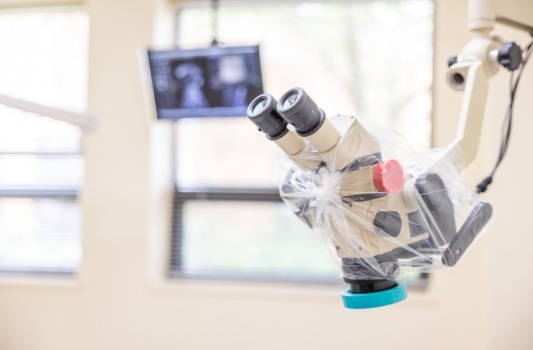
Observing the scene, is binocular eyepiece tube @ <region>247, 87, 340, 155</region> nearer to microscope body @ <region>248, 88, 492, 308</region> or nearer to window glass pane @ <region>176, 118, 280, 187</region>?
microscope body @ <region>248, 88, 492, 308</region>

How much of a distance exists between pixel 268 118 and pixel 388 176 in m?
0.27

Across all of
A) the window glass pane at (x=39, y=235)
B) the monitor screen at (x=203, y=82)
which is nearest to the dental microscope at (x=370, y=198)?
the monitor screen at (x=203, y=82)

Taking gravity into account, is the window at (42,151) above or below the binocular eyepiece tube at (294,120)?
above

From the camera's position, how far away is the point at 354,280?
1.25m

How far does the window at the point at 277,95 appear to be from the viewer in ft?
8.26

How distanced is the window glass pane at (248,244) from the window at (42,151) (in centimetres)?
58

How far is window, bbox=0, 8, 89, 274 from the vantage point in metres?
2.80

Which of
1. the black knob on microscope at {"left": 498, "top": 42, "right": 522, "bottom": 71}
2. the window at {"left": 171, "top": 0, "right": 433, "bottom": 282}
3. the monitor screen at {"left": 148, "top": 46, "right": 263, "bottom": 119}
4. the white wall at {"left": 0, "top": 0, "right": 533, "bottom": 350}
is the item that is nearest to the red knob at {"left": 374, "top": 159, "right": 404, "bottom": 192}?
the black knob on microscope at {"left": 498, "top": 42, "right": 522, "bottom": 71}

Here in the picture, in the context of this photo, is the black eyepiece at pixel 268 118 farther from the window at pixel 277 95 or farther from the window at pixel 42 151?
the window at pixel 42 151

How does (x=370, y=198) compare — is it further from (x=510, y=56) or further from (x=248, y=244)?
(x=248, y=244)

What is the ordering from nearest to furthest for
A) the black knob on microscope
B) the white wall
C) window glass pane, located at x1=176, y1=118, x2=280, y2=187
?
the black knob on microscope < the white wall < window glass pane, located at x1=176, y1=118, x2=280, y2=187

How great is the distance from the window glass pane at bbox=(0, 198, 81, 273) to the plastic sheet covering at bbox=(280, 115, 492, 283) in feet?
5.97

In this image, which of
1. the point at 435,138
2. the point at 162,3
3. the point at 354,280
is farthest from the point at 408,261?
the point at 162,3

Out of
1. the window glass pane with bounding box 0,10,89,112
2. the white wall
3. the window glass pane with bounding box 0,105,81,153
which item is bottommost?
the white wall
